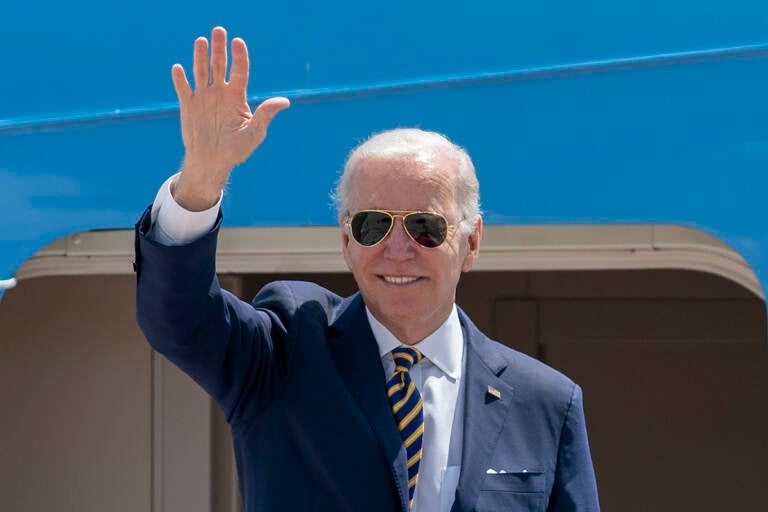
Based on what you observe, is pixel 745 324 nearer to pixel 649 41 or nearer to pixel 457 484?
pixel 649 41

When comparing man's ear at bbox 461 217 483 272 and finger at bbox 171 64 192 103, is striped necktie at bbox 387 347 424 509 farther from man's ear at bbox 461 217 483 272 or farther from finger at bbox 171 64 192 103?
finger at bbox 171 64 192 103

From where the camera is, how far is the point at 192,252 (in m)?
1.19

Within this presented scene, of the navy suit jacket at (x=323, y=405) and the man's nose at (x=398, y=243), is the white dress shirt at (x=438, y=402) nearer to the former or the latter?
the navy suit jacket at (x=323, y=405)

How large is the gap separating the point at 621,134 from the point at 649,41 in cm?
17

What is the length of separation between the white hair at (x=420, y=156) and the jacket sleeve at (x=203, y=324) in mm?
204

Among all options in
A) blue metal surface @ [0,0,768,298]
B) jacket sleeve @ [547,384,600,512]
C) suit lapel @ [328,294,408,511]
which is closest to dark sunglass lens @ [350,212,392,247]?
suit lapel @ [328,294,408,511]

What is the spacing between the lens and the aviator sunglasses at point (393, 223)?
1.30 metres

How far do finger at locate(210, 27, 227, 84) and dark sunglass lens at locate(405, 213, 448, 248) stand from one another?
0.28m

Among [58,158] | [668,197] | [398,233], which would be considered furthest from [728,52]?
[58,158]

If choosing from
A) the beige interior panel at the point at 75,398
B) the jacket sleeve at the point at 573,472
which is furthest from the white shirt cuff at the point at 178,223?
the beige interior panel at the point at 75,398

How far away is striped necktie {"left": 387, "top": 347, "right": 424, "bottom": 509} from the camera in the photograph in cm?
129

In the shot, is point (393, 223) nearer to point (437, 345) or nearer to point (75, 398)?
point (437, 345)

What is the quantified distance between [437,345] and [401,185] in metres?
0.21

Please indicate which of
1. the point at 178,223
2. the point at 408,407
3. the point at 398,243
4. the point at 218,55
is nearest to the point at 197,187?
the point at 178,223
